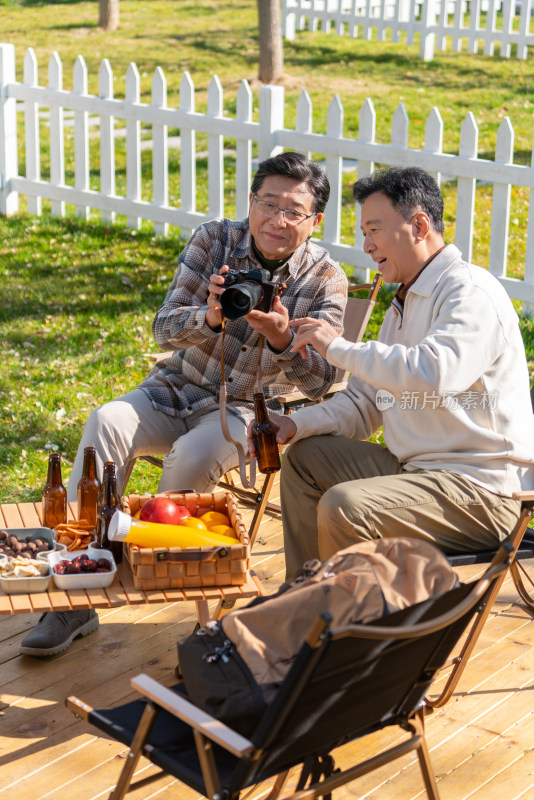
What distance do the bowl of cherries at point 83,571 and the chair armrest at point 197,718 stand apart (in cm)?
74

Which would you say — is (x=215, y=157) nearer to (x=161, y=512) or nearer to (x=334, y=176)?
(x=334, y=176)

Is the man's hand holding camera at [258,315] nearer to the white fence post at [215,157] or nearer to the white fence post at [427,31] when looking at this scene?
the white fence post at [215,157]

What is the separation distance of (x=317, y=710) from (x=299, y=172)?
7.25 ft

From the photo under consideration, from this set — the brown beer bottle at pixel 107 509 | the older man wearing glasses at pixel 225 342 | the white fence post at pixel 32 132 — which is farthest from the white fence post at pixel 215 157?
the brown beer bottle at pixel 107 509

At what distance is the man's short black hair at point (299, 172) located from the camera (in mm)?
3818

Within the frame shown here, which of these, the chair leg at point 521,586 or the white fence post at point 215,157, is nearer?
the chair leg at point 521,586

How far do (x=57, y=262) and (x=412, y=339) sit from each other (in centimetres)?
485

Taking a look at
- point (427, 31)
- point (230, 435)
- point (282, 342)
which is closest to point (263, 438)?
point (230, 435)

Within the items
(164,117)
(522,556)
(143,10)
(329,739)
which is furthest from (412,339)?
(143,10)

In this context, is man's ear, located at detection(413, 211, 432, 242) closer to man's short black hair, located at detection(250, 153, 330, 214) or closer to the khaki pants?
man's short black hair, located at detection(250, 153, 330, 214)

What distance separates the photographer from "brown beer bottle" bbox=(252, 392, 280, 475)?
366 cm

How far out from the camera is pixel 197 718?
2.12 meters

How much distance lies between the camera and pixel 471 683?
341 centimetres

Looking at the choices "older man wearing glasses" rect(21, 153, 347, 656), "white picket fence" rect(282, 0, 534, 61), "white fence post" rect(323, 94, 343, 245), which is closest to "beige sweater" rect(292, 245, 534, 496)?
"older man wearing glasses" rect(21, 153, 347, 656)
